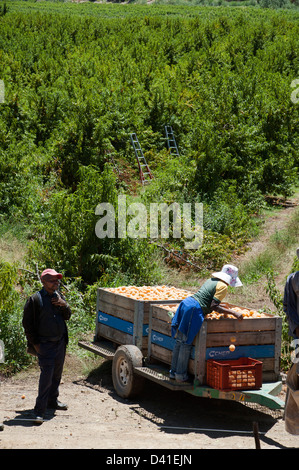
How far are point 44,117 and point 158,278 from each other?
12.5m

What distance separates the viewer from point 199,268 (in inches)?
607

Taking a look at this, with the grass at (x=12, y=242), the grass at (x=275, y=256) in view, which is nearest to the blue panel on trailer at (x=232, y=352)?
the grass at (x=275, y=256)

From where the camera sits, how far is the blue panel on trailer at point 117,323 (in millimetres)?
8977

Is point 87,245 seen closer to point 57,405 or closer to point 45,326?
point 57,405

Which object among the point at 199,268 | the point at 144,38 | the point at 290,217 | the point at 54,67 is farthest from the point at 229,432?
the point at 144,38

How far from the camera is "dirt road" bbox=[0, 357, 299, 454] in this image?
6824mm

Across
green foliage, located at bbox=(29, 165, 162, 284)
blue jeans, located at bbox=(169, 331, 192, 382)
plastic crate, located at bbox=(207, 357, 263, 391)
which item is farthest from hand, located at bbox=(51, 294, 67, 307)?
green foliage, located at bbox=(29, 165, 162, 284)

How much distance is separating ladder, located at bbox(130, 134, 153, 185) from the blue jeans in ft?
44.3

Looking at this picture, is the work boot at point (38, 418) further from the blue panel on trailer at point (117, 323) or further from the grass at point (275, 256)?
the grass at point (275, 256)

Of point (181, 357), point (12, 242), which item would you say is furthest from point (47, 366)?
point (12, 242)

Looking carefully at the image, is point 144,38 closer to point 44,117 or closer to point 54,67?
point 54,67

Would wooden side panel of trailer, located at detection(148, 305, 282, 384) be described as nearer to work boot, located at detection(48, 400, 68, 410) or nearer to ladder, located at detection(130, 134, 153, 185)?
work boot, located at detection(48, 400, 68, 410)

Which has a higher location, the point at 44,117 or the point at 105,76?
the point at 105,76

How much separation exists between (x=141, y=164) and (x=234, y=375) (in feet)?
51.4
